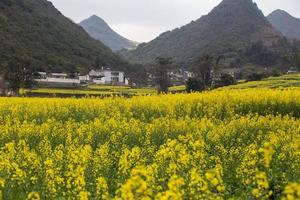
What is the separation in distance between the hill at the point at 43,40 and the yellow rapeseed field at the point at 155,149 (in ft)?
266

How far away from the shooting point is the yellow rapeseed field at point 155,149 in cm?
675

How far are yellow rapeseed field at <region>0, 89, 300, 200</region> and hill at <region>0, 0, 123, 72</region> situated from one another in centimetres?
8105

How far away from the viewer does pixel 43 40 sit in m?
135

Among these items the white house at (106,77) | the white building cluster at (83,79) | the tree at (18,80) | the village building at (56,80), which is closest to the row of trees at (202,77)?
the white building cluster at (83,79)

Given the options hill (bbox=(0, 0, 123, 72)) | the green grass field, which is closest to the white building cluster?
hill (bbox=(0, 0, 123, 72))

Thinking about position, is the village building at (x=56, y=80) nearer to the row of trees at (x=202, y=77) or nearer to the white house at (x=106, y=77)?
the white house at (x=106, y=77)

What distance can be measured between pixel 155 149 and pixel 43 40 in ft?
415

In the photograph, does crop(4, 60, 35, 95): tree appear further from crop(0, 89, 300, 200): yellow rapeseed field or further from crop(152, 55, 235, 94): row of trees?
crop(0, 89, 300, 200): yellow rapeseed field

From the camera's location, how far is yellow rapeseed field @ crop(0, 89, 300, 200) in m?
6.75

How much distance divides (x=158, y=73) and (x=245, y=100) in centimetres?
8919

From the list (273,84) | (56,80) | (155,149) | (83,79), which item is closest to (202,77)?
(56,80)

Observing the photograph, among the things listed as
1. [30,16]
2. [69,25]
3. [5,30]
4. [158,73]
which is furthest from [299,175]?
[69,25]

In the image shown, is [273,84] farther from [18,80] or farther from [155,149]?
[18,80]

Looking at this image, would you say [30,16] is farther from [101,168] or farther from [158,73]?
[101,168]
